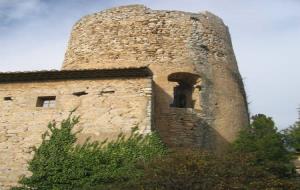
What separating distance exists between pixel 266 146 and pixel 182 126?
2.62 meters

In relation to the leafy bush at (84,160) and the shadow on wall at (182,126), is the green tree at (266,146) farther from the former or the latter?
the leafy bush at (84,160)

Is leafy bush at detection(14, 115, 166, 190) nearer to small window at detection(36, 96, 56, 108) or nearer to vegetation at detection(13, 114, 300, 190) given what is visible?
vegetation at detection(13, 114, 300, 190)

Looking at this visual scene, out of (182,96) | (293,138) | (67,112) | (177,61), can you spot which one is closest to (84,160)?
(67,112)

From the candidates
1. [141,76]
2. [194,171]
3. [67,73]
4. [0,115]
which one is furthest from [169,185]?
[0,115]

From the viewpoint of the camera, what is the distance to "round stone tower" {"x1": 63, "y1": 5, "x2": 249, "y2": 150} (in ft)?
47.1

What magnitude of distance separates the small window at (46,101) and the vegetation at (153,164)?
81 centimetres

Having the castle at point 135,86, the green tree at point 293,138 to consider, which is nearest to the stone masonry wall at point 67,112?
the castle at point 135,86

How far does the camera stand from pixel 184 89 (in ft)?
51.9

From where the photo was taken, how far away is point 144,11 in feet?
52.4

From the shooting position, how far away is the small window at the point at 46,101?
43.5 ft

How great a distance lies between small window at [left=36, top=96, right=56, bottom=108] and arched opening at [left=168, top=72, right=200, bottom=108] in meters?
3.64

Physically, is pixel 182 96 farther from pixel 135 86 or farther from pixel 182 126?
pixel 135 86

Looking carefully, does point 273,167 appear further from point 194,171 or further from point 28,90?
point 28,90

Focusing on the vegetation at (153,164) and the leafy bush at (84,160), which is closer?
the vegetation at (153,164)
